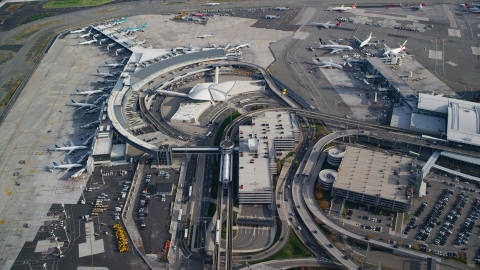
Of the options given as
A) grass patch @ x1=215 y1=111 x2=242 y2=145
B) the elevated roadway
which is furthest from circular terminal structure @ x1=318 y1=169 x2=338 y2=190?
grass patch @ x1=215 y1=111 x2=242 y2=145

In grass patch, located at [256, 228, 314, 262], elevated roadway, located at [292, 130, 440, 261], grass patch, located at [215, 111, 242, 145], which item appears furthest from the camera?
grass patch, located at [215, 111, 242, 145]

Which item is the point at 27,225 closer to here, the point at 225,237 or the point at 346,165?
the point at 225,237

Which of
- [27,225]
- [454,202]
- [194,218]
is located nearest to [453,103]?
[454,202]

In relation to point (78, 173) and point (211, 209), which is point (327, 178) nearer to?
point (211, 209)

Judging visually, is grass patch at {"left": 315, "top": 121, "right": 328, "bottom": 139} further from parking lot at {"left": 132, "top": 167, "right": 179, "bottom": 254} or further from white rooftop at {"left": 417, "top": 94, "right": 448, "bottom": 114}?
parking lot at {"left": 132, "top": 167, "right": 179, "bottom": 254}

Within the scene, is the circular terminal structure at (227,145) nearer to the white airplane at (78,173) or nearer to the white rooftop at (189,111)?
the white rooftop at (189,111)

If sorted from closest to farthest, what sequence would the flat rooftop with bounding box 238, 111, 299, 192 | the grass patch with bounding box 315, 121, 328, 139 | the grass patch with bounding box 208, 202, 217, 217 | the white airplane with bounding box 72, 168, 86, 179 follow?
the grass patch with bounding box 208, 202, 217, 217, the flat rooftop with bounding box 238, 111, 299, 192, the white airplane with bounding box 72, 168, 86, 179, the grass patch with bounding box 315, 121, 328, 139

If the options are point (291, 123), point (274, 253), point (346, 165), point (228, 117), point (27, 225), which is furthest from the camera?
point (228, 117)
